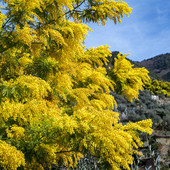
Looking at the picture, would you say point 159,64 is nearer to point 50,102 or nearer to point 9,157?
point 50,102

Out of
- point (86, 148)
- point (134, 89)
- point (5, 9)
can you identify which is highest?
point (5, 9)

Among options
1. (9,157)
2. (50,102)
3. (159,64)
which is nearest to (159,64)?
(159,64)

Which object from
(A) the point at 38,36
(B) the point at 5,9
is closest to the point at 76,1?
(A) the point at 38,36

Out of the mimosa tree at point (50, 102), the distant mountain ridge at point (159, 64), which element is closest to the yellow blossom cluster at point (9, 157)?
the mimosa tree at point (50, 102)

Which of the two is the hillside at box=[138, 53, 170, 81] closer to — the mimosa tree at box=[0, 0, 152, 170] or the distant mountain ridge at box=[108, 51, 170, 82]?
the distant mountain ridge at box=[108, 51, 170, 82]

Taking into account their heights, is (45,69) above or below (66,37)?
below

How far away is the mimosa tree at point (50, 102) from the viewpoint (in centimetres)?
259

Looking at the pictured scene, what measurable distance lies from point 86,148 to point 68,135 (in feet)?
1.03

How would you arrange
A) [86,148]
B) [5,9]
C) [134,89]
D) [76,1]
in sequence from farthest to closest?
[134,89] → [76,1] → [5,9] → [86,148]

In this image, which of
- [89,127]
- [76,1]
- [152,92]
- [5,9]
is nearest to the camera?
[89,127]

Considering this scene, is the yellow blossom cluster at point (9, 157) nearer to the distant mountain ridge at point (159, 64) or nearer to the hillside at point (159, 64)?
the distant mountain ridge at point (159, 64)

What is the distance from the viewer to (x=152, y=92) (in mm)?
23656

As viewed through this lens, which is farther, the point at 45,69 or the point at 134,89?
the point at 134,89

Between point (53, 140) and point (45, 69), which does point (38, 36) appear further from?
point (53, 140)
